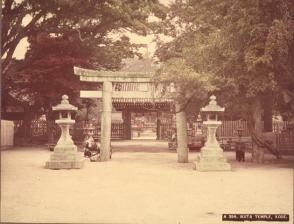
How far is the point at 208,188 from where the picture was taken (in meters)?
8.15

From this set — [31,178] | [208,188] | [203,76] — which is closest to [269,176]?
[208,188]

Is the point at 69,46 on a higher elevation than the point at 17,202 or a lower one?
higher

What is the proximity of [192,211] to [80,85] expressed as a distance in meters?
12.7

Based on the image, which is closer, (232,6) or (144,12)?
(232,6)

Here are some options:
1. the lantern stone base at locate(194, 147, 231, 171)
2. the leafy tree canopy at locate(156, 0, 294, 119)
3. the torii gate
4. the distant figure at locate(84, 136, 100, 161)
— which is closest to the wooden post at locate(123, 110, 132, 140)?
the distant figure at locate(84, 136, 100, 161)

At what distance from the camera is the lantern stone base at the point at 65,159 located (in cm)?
1120

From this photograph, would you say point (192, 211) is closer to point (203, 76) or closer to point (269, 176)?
point (269, 176)

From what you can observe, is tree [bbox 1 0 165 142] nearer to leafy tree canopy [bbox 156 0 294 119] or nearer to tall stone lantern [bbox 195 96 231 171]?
leafy tree canopy [bbox 156 0 294 119]

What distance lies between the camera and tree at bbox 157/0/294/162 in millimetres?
9250

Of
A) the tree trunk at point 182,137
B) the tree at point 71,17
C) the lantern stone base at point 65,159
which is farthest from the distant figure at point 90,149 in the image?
the tree at point 71,17

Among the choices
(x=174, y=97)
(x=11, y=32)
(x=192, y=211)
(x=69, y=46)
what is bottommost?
(x=192, y=211)

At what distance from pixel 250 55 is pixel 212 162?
318 centimetres

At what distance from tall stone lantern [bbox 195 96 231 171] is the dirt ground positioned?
1.39 feet

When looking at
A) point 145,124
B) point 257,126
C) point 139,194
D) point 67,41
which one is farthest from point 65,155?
point 145,124
